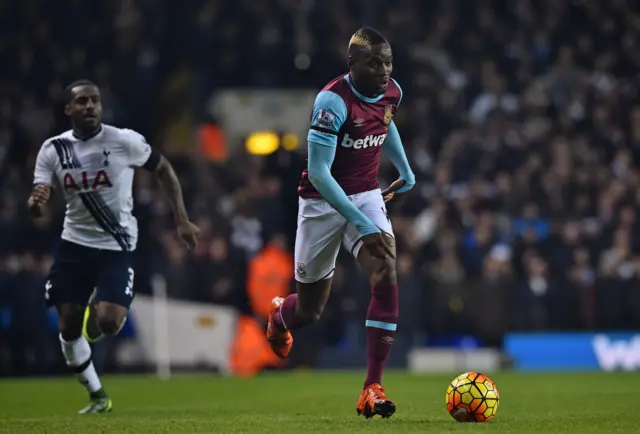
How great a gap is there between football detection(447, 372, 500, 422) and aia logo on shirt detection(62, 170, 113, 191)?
3692mm

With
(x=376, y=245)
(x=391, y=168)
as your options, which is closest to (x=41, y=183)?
(x=376, y=245)

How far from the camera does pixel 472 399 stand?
816cm

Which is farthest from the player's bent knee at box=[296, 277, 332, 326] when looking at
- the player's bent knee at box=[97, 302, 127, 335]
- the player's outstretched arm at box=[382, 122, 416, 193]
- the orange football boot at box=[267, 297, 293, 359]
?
the player's bent knee at box=[97, 302, 127, 335]

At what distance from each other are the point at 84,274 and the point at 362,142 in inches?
119

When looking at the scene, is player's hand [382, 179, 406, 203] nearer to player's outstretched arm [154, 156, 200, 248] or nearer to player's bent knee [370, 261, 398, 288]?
player's bent knee [370, 261, 398, 288]

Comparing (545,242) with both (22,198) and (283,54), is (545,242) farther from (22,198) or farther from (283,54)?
(22,198)

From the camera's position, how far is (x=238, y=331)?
18.3 meters

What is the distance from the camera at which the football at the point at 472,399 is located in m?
8.16

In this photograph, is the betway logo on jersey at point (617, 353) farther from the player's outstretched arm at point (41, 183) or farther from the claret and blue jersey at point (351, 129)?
the player's outstretched arm at point (41, 183)

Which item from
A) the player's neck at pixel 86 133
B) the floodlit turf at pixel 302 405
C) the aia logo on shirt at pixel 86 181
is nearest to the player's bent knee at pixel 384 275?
the floodlit turf at pixel 302 405

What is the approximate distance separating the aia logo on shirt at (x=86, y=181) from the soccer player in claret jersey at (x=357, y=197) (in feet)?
7.18

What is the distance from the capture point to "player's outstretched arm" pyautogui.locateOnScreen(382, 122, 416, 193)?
9.12m

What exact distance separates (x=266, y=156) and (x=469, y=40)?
539 centimetres

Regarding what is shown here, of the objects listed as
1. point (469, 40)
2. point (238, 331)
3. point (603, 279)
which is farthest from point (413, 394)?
point (469, 40)
